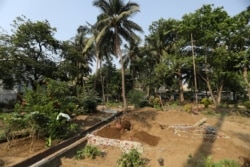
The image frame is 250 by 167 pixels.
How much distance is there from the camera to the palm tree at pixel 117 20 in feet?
75.9

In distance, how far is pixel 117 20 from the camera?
23.3 metres

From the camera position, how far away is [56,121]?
11438mm


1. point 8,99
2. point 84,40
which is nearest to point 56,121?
point 8,99

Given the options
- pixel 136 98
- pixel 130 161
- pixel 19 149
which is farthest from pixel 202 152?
pixel 136 98

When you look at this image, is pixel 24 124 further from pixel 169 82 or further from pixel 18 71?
pixel 169 82

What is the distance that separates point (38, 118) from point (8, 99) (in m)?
20.8

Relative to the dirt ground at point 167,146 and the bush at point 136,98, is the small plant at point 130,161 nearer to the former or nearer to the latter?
the dirt ground at point 167,146

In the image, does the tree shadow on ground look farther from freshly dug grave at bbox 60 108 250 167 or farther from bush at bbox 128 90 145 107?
bush at bbox 128 90 145 107

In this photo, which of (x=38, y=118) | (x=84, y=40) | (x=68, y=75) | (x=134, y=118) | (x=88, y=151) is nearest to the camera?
(x=88, y=151)

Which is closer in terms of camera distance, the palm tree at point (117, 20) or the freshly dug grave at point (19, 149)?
the freshly dug grave at point (19, 149)

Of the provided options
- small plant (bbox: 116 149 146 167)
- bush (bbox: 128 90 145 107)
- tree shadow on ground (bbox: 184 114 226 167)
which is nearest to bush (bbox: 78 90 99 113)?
bush (bbox: 128 90 145 107)

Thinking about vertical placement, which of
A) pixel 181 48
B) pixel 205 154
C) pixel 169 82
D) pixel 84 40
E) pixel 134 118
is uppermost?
pixel 84 40

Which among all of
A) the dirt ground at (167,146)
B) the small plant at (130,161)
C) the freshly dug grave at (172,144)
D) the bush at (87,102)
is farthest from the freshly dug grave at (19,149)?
the bush at (87,102)

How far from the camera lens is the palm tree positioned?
2314 centimetres
